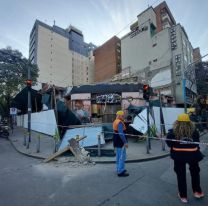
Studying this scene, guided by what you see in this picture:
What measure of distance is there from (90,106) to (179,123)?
17.5 metres

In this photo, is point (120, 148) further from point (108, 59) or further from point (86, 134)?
point (108, 59)

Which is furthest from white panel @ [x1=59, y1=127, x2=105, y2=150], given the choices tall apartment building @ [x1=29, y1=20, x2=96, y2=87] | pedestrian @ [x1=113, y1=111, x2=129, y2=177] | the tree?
tall apartment building @ [x1=29, y1=20, x2=96, y2=87]

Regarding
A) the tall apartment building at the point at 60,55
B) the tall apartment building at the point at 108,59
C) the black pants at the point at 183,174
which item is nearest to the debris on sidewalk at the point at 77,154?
the black pants at the point at 183,174

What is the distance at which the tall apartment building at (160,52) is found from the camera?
32.8 m

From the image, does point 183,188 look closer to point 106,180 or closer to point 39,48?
point 106,180

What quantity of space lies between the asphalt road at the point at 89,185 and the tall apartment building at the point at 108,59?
48.9 meters

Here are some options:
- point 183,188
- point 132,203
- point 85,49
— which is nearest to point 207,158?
point 183,188

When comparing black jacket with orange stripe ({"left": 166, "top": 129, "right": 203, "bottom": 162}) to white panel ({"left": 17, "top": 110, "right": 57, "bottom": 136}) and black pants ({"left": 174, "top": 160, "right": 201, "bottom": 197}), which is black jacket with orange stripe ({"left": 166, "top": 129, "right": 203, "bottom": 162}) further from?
white panel ({"left": 17, "top": 110, "right": 57, "bottom": 136})

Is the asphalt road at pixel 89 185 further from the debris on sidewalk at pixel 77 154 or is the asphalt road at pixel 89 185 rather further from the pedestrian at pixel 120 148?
the debris on sidewalk at pixel 77 154

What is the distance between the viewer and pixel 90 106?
20.9 m

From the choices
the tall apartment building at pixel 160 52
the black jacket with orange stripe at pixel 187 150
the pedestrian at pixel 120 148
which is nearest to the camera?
the black jacket with orange stripe at pixel 187 150

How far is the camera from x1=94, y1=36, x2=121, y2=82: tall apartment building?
54.3 metres

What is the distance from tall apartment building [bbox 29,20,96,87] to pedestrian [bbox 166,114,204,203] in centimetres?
5871

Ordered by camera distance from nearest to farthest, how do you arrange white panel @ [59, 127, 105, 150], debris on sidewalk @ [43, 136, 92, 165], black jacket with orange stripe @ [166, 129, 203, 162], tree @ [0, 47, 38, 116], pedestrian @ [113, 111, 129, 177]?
black jacket with orange stripe @ [166, 129, 203, 162], pedestrian @ [113, 111, 129, 177], debris on sidewalk @ [43, 136, 92, 165], white panel @ [59, 127, 105, 150], tree @ [0, 47, 38, 116]
